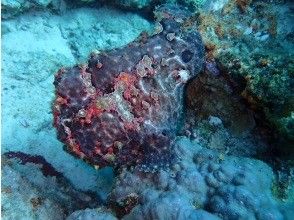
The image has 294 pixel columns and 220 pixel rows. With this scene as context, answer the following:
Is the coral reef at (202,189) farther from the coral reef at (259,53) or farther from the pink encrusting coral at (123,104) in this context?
the coral reef at (259,53)

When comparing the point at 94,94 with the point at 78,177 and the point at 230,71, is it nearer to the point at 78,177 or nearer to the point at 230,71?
the point at 230,71

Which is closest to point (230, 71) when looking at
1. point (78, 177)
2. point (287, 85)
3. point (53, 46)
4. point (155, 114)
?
point (287, 85)

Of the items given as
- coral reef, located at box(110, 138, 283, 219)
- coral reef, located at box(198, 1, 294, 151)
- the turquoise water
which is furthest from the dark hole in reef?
coral reef, located at box(110, 138, 283, 219)

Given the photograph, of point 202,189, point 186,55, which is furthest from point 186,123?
point 202,189

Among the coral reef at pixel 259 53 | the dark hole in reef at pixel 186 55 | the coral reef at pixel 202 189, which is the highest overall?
the coral reef at pixel 259 53

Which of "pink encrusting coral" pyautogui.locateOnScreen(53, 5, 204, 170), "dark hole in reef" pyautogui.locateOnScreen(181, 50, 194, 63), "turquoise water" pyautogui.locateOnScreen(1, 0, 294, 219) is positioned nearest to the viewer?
"turquoise water" pyautogui.locateOnScreen(1, 0, 294, 219)

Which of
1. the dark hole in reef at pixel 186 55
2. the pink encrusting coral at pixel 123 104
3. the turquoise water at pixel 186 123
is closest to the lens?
the turquoise water at pixel 186 123

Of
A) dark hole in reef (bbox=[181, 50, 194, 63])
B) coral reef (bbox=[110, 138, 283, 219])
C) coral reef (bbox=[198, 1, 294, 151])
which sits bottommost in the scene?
coral reef (bbox=[110, 138, 283, 219])

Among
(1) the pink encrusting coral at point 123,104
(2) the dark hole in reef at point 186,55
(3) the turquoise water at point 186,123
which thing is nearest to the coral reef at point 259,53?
(3) the turquoise water at point 186,123

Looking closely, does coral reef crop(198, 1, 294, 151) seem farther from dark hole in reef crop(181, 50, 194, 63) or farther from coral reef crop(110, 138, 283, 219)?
coral reef crop(110, 138, 283, 219)
